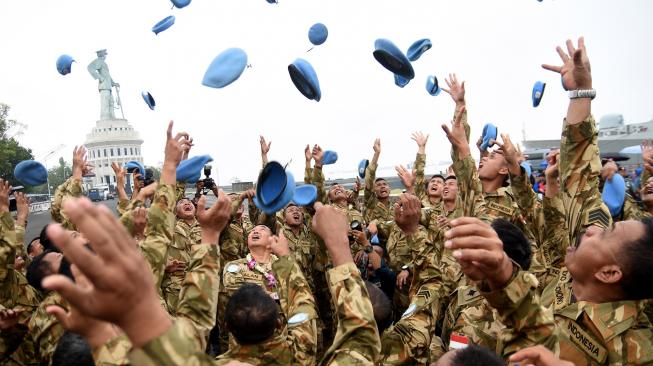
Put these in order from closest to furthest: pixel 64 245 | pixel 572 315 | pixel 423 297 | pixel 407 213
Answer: pixel 64 245
pixel 572 315
pixel 423 297
pixel 407 213

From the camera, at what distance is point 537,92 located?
719cm

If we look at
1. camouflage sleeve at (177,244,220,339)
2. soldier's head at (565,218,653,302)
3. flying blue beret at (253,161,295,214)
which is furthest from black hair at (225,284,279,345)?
soldier's head at (565,218,653,302)

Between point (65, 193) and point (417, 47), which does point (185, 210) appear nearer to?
point (65, 193)

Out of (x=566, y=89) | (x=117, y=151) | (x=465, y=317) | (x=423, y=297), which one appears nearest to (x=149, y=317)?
(x=465, y=317)

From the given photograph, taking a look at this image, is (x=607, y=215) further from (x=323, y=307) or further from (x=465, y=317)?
(x=323, y=307)

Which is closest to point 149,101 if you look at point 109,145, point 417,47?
point 417,47

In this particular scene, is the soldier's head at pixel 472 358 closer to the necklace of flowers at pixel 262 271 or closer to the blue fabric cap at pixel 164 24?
→ the necklace of flowers at pixel 262 271

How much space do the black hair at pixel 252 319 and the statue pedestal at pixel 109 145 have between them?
82809mm

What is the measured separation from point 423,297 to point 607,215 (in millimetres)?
1266

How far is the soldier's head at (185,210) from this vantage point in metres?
6.73

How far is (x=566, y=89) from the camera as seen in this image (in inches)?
113

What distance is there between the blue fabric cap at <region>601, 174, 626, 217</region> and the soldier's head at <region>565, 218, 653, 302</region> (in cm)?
321

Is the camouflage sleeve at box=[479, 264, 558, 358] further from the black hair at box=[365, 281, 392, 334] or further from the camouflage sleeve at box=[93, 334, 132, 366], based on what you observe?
the camouflage sleeve at box=[93, 334, 132, 366]

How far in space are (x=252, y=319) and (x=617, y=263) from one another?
180 centimetres
